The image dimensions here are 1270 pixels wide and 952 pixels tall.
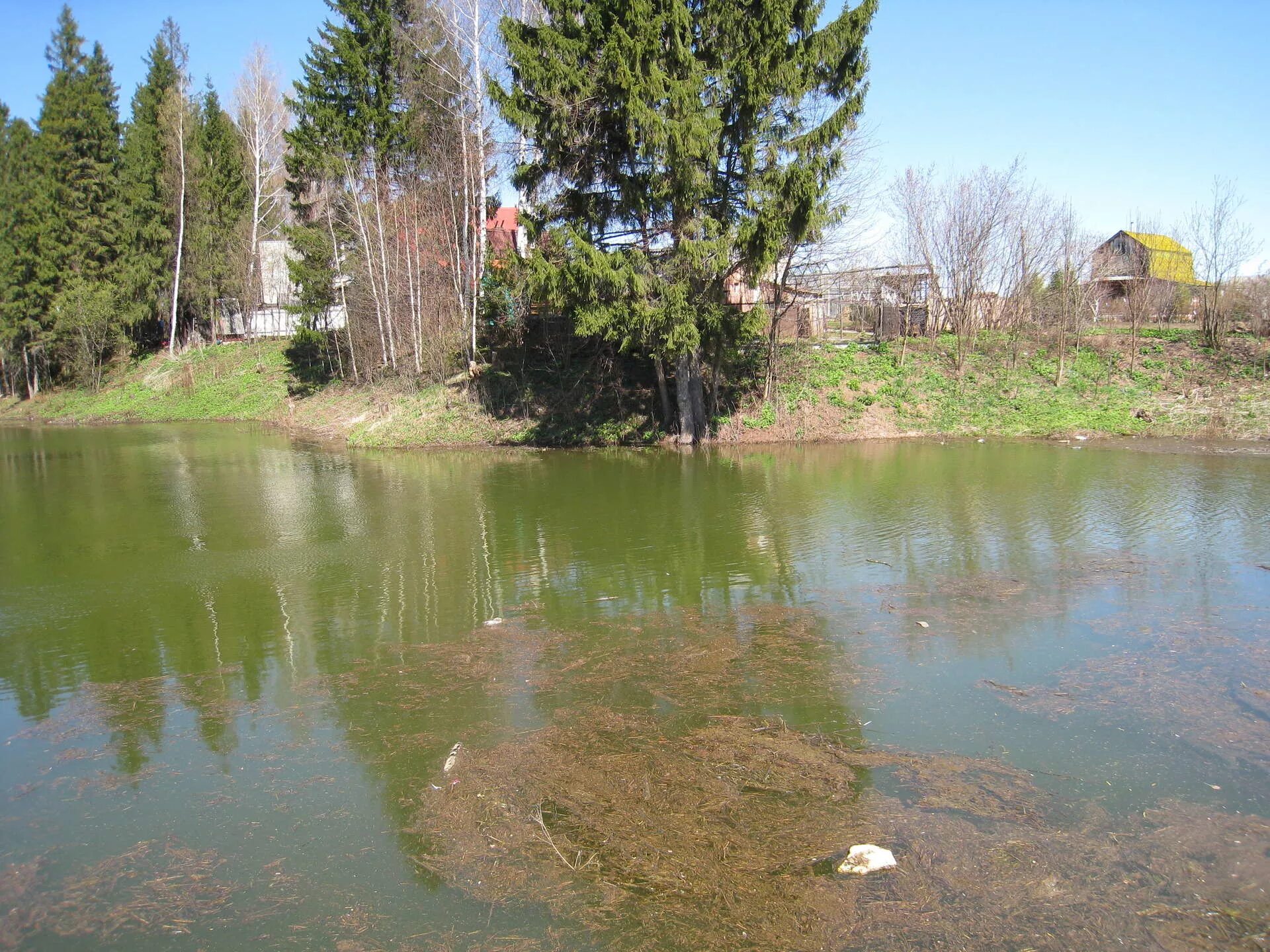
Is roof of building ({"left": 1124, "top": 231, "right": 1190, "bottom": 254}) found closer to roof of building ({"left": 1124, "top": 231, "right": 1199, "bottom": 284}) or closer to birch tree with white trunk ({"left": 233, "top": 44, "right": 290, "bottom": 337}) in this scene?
roof of building ({"left": 1124, "top": 231, "right": 1199, "bottom": 284})

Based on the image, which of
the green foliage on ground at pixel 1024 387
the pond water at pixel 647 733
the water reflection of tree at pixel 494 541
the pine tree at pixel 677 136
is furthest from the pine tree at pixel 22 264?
the green foliage on ground at pixel 1024 387

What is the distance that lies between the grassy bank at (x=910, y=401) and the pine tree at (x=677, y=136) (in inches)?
168

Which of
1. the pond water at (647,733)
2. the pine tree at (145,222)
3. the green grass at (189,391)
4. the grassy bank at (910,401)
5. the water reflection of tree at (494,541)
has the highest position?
the pine tree at (145,222)

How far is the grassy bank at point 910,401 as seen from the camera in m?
21.9

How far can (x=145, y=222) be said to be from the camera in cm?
3853

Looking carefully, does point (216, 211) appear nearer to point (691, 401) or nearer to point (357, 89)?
point (357, 89)

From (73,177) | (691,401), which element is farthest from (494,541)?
(73,177)

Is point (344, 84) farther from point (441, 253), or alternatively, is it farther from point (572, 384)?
point (572, 384)

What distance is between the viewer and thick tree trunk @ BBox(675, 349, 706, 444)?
817 inches

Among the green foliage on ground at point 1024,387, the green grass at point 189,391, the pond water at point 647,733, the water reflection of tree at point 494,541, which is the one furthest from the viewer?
the green grass at point 189,391

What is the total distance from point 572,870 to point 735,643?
3562 mm

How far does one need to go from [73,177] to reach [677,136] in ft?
109

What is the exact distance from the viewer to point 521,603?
9305 millimetres

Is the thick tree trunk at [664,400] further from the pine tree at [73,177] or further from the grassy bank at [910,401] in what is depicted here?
the pine tree at [73,177]
